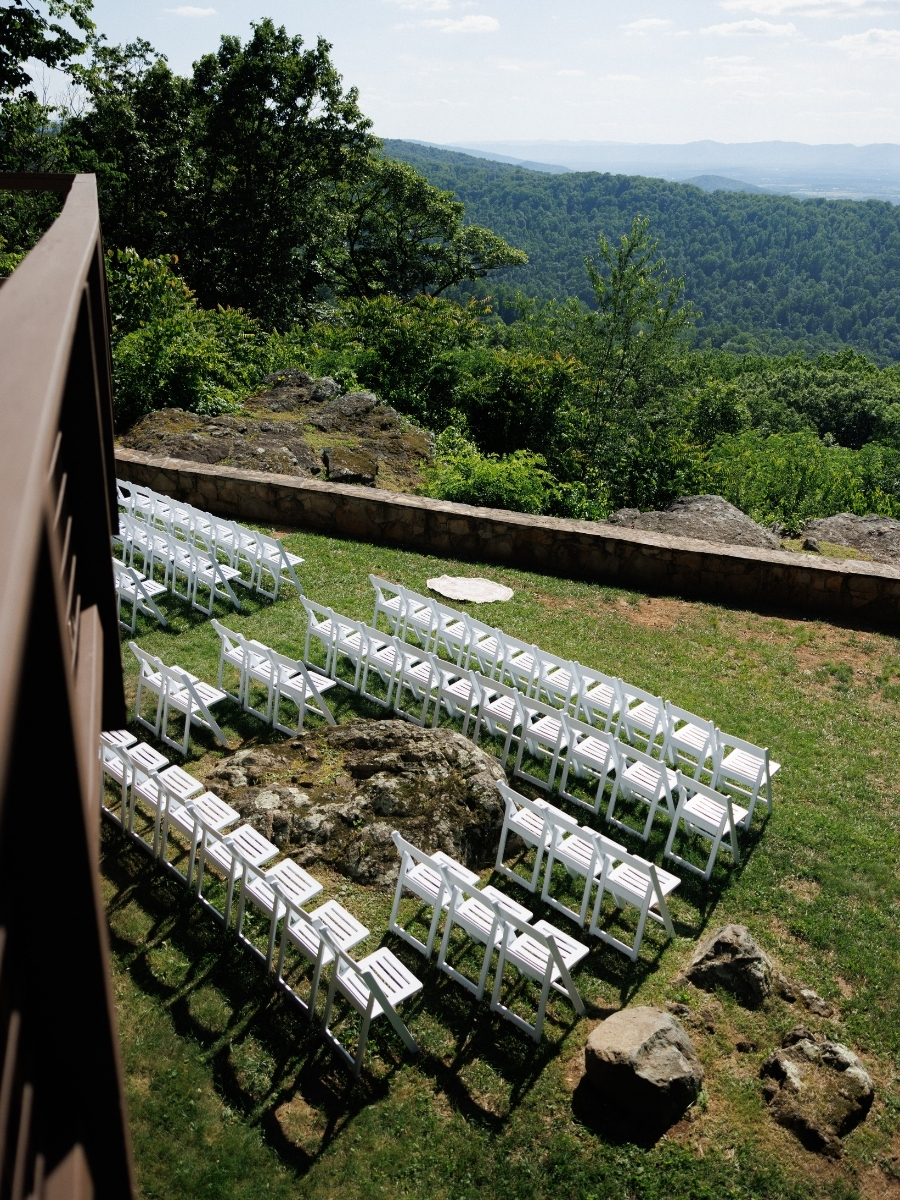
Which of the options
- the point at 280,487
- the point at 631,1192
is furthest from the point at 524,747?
the point at 280,487

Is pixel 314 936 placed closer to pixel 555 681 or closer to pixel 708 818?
pixel 708 818

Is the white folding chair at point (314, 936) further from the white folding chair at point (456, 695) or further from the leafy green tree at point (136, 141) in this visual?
the leafy green tree at point (136, 141)

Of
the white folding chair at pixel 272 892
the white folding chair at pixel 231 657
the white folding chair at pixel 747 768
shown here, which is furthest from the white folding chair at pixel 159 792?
the white folding chair at pixel 747 768

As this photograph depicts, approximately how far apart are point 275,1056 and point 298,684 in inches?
124

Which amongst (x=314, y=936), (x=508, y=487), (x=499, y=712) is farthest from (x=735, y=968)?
(x=508, y=487)

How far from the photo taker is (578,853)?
5.62 metres

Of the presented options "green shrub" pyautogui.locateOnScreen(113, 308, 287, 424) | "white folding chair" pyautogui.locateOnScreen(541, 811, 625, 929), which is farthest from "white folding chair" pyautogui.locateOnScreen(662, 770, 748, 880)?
"green shrub" pyautogui.locateOnScreen(113, 308, 287, 424)

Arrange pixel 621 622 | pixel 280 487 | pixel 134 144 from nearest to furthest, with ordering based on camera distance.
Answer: pixel 621 622, pixel 280 487, pixel 134 144

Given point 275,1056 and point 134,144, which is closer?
point 275,1056

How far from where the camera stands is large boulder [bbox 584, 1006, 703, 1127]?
168 inches

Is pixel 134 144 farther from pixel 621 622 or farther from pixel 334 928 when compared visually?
pixel 334 928

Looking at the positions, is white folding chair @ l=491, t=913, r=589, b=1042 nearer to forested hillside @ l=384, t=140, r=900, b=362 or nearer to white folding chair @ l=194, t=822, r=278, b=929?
white folding chair @ l=194, t=822, r=278, b=929

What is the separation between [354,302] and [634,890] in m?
17.8

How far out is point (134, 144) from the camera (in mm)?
23922
